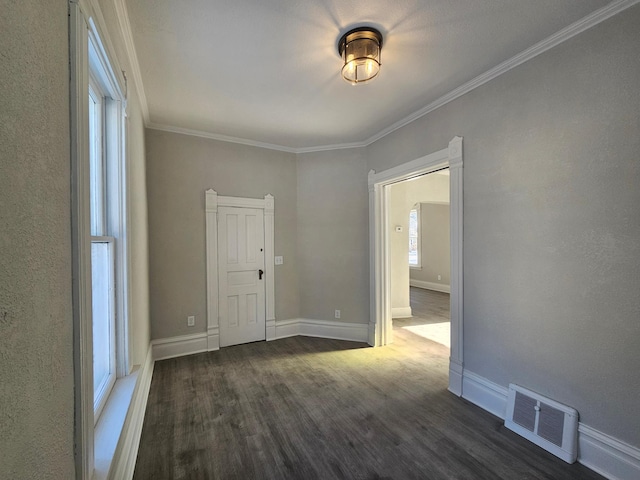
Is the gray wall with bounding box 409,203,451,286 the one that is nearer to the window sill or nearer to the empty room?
the empty room

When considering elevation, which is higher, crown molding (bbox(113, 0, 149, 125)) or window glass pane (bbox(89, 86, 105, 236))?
crown molding (bbox(113, 0, 149, 125))

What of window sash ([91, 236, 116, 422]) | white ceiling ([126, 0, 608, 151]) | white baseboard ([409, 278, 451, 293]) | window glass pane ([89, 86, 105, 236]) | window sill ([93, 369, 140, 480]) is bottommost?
white baseboard ([409, 278, 451, 293])

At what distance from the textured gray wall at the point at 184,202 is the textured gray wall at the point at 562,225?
269 cm

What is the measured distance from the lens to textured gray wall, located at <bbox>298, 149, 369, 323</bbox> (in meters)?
4.09

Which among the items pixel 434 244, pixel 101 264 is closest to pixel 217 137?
pixel 101 264

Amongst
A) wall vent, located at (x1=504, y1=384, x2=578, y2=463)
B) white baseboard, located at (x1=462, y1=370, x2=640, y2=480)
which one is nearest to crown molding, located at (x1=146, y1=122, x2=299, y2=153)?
wall vent, located at (x1=504, y1=384, x2=578, y2=463)

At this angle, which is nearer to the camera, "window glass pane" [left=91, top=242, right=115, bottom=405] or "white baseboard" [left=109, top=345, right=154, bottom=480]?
"white baseboard" [left=109, top=345, right=154, bottom=480]

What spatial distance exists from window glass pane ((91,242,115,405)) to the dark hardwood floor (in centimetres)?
69

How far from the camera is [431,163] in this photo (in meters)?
3.02

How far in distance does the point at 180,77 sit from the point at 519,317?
332 centimetres

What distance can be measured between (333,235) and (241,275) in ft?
4.54

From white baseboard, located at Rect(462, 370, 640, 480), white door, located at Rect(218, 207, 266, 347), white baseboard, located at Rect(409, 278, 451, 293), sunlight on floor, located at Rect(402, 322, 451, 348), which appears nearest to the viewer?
white baseboard, located at Rect(462, 370, 640, 480)

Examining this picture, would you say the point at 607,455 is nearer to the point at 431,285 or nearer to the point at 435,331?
the point at 435,331

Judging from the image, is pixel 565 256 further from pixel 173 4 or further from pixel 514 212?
pixel 173 4
